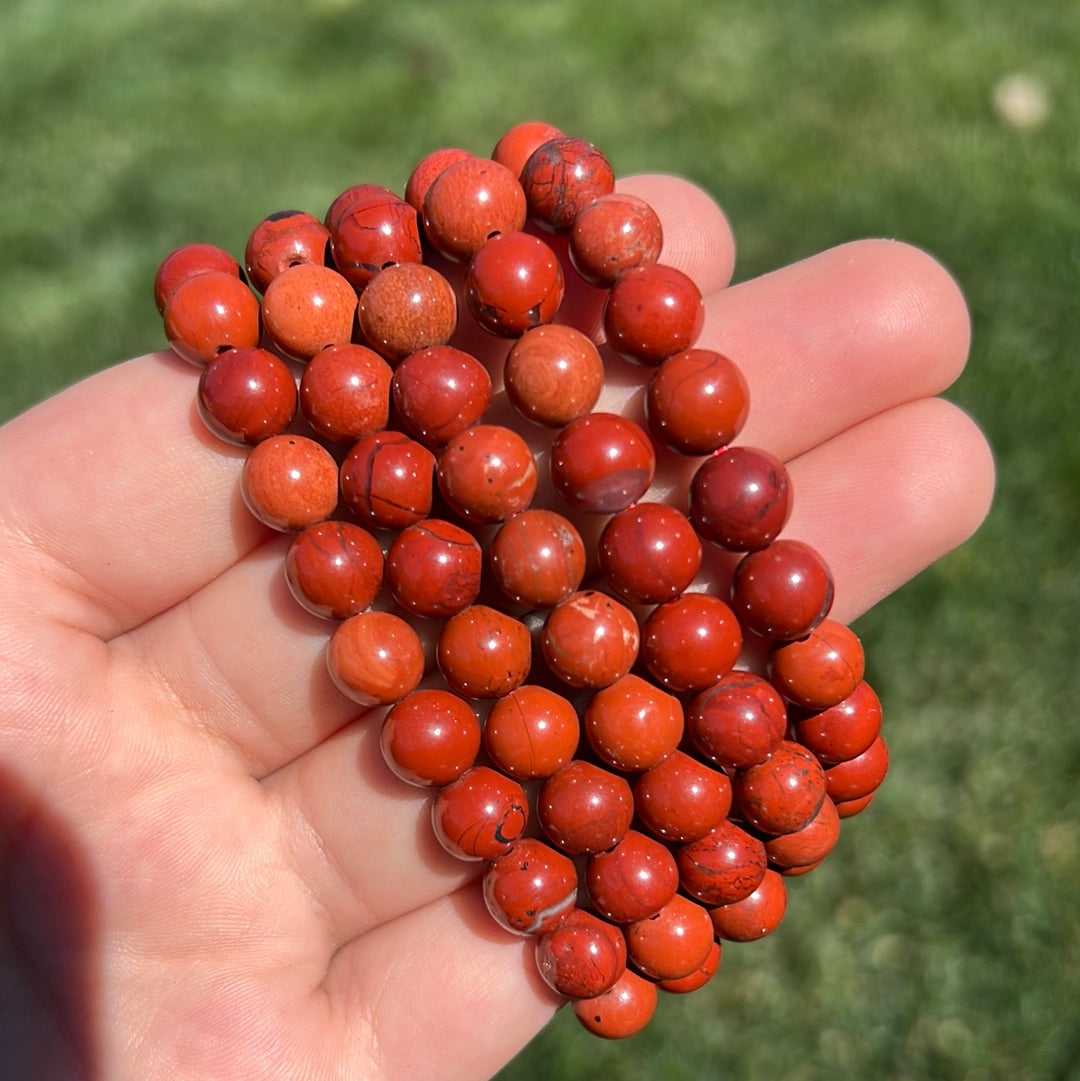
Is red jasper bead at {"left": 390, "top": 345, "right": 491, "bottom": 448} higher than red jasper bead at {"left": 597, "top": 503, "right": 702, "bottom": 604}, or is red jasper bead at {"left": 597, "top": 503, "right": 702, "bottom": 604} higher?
red jasper bead at {"left": 390, "top": 345, "right": 491, "bottom": 448}

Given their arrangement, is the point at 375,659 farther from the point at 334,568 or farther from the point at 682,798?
the point at 682,798

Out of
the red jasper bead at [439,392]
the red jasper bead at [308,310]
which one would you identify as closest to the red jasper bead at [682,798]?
the red jasper bead at [439,392]

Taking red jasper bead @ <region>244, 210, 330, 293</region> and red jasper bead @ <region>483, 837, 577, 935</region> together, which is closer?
red jasper bead @ <region>483, 837, 577, 935</region>

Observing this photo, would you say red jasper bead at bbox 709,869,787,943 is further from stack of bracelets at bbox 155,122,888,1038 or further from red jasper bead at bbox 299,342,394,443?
red jasper bead at bbox 299,342,394,443

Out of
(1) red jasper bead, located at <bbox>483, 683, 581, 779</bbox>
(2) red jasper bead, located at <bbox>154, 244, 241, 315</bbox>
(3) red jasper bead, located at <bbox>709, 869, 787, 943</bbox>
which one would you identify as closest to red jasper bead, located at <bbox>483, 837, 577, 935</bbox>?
(1) red jasper bead, located at <bbox>483, 683, 581, 779</bbox>

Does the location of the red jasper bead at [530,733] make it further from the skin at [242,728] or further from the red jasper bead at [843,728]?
the red jasper bead at [843,728]

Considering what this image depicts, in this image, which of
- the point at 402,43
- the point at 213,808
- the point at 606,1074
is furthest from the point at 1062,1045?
the point at 402,43

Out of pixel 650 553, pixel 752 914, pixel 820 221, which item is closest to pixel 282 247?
pixel 650 553
